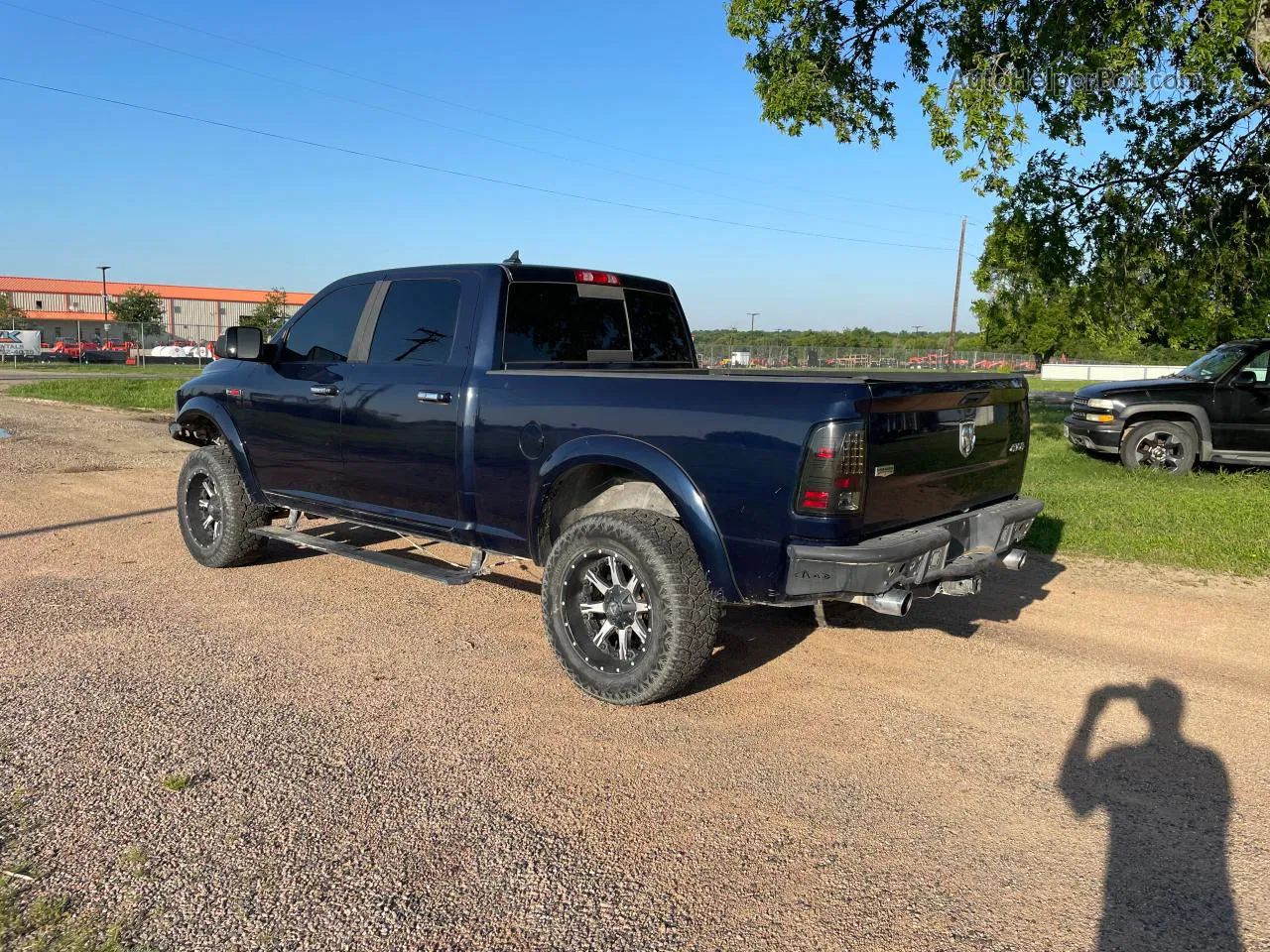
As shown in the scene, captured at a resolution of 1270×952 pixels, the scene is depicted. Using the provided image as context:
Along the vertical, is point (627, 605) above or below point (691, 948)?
above

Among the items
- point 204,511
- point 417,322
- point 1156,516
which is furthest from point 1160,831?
point 1156,516

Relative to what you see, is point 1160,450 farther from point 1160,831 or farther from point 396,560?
point 396,560

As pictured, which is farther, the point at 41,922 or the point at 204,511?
the point at 204,511

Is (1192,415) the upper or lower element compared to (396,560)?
upper

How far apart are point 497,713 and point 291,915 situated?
1602 mm

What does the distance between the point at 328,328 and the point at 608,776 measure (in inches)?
144

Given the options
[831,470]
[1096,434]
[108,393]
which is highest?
[831,470]

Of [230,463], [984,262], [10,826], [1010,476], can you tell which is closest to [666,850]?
[10,826]

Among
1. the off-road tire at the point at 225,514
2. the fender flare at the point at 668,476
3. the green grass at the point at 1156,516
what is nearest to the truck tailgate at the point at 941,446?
the fender flare at the point at 668,476

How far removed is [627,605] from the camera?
4379 mm

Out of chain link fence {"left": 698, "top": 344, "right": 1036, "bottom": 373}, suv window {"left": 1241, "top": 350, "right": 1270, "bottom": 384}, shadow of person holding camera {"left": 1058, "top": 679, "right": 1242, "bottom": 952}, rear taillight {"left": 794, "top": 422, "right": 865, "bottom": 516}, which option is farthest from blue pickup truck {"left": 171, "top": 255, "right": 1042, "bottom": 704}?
chain link fence {"left": 698, "top": 344, "right": 1036, "bottom": 373}

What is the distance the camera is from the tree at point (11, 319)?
49.7 meters

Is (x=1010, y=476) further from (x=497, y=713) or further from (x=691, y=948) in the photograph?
(x=691, y=948)

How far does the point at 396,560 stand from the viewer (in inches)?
211
